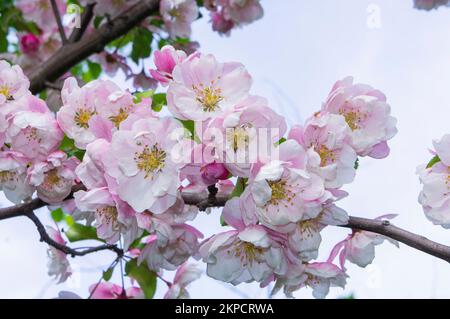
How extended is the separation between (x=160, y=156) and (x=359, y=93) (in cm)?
36

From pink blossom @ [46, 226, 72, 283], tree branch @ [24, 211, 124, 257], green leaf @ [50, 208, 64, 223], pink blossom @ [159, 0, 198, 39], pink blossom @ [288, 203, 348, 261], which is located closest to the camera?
pink blossom @ [288, 203, 348, 261]

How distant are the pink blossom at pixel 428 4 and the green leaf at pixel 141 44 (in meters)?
1.00

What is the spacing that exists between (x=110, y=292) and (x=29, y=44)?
124cm

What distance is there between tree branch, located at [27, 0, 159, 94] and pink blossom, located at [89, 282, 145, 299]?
2.41 feet

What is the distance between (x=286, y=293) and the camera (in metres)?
1.23

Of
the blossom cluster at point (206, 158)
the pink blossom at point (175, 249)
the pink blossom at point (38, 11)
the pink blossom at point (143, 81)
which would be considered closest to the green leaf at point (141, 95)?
the blossom cluster at point (206, 158)

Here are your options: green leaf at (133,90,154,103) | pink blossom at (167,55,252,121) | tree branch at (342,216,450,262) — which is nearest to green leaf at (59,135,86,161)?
green leaf at (133,90,154,103)

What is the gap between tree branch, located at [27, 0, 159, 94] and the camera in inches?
83.7

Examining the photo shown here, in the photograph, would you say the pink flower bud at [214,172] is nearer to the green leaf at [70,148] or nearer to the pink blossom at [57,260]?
the green leaf at [70,148]

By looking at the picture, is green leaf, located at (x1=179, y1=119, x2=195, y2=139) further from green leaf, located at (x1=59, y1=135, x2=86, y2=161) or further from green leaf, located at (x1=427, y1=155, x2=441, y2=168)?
green leaf, located at (x1=427, y1=155, x2=441, y2=168)

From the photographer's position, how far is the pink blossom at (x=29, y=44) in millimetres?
2568

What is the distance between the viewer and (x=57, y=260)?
1.65m

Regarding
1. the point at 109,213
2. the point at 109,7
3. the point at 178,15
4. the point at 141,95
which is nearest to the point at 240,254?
the point at 109,213
